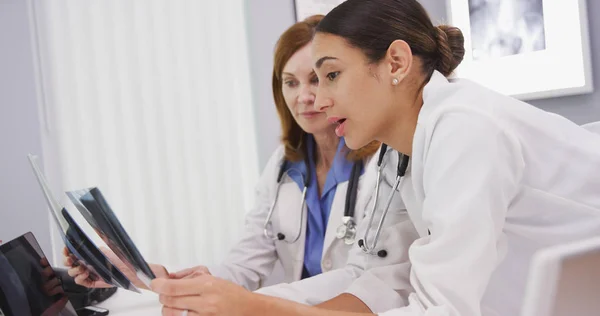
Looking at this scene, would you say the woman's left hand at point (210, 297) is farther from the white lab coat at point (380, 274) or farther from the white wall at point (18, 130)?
the white wall at point (18, 130)

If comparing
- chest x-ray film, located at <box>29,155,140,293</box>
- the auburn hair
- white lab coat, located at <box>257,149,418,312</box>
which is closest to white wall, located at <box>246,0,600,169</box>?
the auburn hair

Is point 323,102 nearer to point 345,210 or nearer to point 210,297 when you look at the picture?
point 210,297

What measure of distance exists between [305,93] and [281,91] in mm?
177

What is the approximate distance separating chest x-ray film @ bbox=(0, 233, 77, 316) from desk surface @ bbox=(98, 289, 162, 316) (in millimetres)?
166

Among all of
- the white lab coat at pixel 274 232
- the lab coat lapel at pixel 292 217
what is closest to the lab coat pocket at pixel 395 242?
the white lab coat at pixel 274 232

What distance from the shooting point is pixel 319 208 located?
65.4 inches

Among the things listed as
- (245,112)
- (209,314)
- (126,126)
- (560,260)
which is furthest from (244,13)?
(560,260)

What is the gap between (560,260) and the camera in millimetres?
462

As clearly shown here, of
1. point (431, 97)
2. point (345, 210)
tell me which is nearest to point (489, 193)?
point (431, 97)

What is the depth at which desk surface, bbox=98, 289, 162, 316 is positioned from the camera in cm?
118

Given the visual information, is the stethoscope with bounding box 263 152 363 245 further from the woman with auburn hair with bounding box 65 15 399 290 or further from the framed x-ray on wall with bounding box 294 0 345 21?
the framed x-ray on wall with bounding box 294 0 345 21

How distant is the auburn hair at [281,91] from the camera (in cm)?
167

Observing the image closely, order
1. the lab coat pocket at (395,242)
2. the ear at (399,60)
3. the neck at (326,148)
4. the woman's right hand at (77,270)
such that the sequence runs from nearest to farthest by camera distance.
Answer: the ear at (399,60)
the woman's right hand at (77,270)
the lab coat pocket at (395,242)
the neck at (326,148)

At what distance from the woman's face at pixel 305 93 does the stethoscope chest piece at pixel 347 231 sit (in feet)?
1.09
